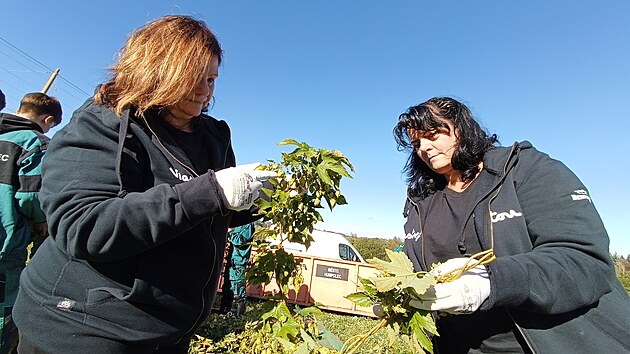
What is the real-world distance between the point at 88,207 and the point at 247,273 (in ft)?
2.23

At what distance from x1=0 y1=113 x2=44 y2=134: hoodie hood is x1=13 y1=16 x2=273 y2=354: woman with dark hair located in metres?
1.77

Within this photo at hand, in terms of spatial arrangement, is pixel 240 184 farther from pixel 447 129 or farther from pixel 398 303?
pixel 447 129

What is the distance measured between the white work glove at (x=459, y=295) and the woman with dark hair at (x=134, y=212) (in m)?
0.70

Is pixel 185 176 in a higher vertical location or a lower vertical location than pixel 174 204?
higher

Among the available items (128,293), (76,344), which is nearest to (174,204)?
(128,293)

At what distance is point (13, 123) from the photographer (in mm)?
2674

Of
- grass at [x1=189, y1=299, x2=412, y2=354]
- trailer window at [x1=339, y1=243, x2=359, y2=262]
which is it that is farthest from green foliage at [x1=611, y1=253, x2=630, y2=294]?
grass at [x1=189, y1=299, x2=412, y2=354]

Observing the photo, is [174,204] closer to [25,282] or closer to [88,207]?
[88,207]

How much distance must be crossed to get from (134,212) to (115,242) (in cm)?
10

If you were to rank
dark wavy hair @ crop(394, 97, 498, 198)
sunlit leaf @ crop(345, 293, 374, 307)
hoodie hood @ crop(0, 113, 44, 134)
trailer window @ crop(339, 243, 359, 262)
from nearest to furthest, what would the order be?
sunlit leaf @ crop(345, 293, 374, 307), dark wavy hair @ crop(394, 97, 498, 198), hoodie hood @ crop(0, 113, 44, 134), trailer window @ crop(339, 243, 359, 262)

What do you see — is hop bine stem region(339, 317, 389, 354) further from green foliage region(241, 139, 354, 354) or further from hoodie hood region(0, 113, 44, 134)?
hoodie hood region(0, 113, 44, 134)

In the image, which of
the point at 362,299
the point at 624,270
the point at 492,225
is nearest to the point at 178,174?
the point at 362,299

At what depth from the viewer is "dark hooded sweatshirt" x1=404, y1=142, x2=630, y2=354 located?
117cm

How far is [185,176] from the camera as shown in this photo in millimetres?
1445
